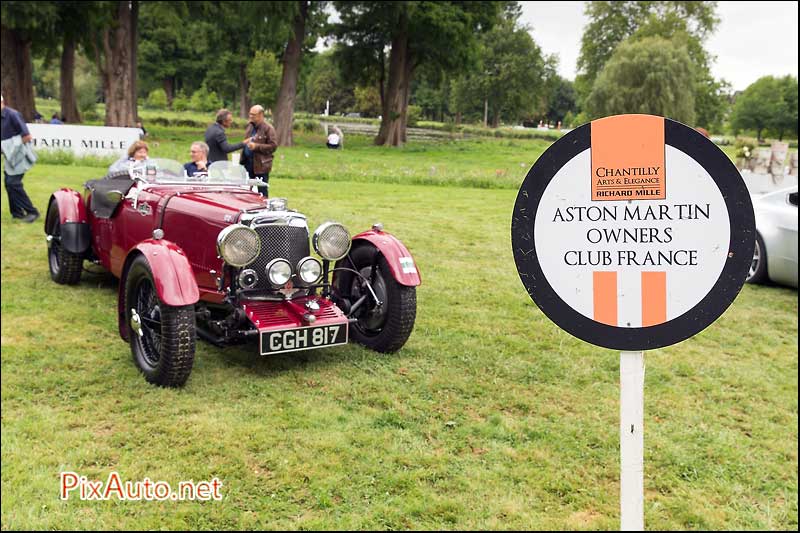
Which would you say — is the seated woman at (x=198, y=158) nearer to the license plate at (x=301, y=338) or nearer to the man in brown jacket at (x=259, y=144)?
the man in brown jacket at (x=259, y=144)

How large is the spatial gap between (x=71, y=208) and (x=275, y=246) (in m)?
3.39

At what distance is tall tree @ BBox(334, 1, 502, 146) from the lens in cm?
3488

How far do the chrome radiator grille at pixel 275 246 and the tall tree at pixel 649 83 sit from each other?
4487cm

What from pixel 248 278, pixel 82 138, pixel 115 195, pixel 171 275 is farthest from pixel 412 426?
pixel 82 138

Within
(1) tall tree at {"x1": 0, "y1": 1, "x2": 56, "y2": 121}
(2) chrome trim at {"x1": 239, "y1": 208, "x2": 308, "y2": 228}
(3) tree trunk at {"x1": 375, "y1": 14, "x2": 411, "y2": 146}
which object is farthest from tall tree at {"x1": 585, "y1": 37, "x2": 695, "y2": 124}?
(2) chrome trim at {"x1": 239, "y1": 208, "x2": 308, "y2": 228}

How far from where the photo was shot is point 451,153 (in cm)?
3862

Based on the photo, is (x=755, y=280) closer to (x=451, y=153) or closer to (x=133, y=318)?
(x=133, y=318)

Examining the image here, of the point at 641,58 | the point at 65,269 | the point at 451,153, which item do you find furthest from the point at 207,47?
the point at 65,269

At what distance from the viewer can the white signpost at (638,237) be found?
1.88 m

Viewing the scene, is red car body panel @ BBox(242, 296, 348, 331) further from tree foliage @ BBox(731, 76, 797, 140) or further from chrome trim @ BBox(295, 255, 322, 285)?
tree foliage @ BBox(731, 76, 797, 140)

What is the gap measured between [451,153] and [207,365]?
112 feet

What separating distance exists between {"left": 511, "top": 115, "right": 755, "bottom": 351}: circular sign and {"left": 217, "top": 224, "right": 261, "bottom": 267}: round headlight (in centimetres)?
348

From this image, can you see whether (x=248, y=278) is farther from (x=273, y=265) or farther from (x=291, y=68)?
(x=291, y=68)

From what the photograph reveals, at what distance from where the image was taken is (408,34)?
36.9 meters
